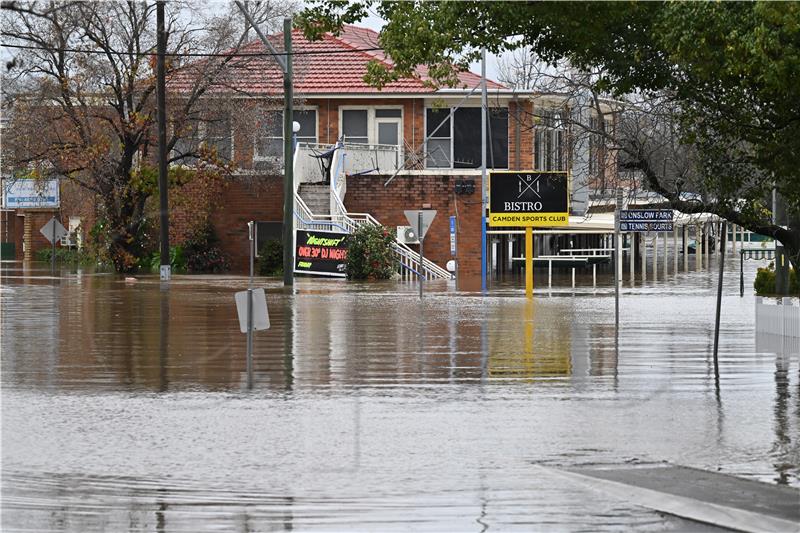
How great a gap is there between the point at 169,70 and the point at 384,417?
33.5m

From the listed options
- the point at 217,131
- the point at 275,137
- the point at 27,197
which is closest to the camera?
the point at 217,131

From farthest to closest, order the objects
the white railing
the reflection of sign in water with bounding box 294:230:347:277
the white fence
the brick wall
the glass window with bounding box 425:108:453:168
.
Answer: the glass window with bounding box 425:108:453:168 → the white railing → the brick wall → the reflection of sign in water with bounding box 294:230:347:277 → the white fence

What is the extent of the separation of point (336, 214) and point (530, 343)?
2496 cm

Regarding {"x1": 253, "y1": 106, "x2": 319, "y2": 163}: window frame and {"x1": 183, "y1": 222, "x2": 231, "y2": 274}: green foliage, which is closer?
{"x1": 253, "y1": 106, "x2": 319, "y2": 163}: window frame

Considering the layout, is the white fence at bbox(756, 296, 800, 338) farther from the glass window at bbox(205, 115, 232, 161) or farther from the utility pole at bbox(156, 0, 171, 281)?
the glass window at bbox(205, 115, 232, 161)

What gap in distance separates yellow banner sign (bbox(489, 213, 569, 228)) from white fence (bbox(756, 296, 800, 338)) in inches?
512

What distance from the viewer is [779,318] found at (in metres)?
22.2

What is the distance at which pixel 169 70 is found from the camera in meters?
44.9

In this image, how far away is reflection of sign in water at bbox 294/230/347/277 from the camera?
44125mm

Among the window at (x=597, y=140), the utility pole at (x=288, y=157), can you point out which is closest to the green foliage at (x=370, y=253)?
the utility pole at (x=288, y=157)

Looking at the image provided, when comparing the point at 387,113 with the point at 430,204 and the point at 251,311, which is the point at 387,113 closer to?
the point at 430,204

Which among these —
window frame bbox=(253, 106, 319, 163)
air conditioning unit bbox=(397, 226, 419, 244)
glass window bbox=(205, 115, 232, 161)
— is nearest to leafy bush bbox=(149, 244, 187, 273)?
glass window bbox=(205, 115, 232, 161)

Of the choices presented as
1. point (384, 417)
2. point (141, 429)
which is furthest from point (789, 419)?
point (141, 429)

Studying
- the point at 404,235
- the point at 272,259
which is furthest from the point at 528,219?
the point at 272,259
